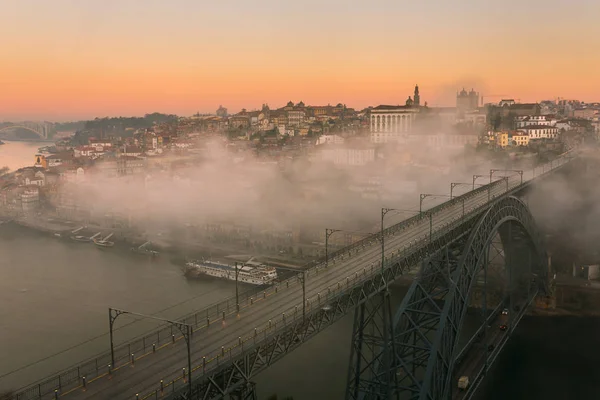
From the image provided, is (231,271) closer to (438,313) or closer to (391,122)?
(438,313)

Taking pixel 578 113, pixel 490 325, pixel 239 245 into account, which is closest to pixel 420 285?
pixel 490 325

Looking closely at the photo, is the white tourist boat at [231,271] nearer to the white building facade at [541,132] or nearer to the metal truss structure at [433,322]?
the metal truss structure at [433,322]

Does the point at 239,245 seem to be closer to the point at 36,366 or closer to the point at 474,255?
the point at 36,366

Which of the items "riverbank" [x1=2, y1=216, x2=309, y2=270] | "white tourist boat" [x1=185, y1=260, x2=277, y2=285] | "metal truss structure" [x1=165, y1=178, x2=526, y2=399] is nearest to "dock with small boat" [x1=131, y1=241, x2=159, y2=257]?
"riverbank" [x1=2, y1=216, x2=309, y2=270]

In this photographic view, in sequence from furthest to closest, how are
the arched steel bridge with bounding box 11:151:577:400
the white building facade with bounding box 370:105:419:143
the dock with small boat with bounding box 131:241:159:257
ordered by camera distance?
1. the white building facade with bounding box 370:105:419:143
2. the dock with small boat with bounding box 131:241:159:257
3. the arched steel bridge with bounding box 11:151:577:400

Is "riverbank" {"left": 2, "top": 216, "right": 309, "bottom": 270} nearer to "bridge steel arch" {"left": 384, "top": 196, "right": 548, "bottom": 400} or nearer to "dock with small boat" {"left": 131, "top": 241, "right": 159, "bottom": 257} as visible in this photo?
"dock with small boat" {"left": 131, "top": 241, "right": 159, "bottom": 257}
